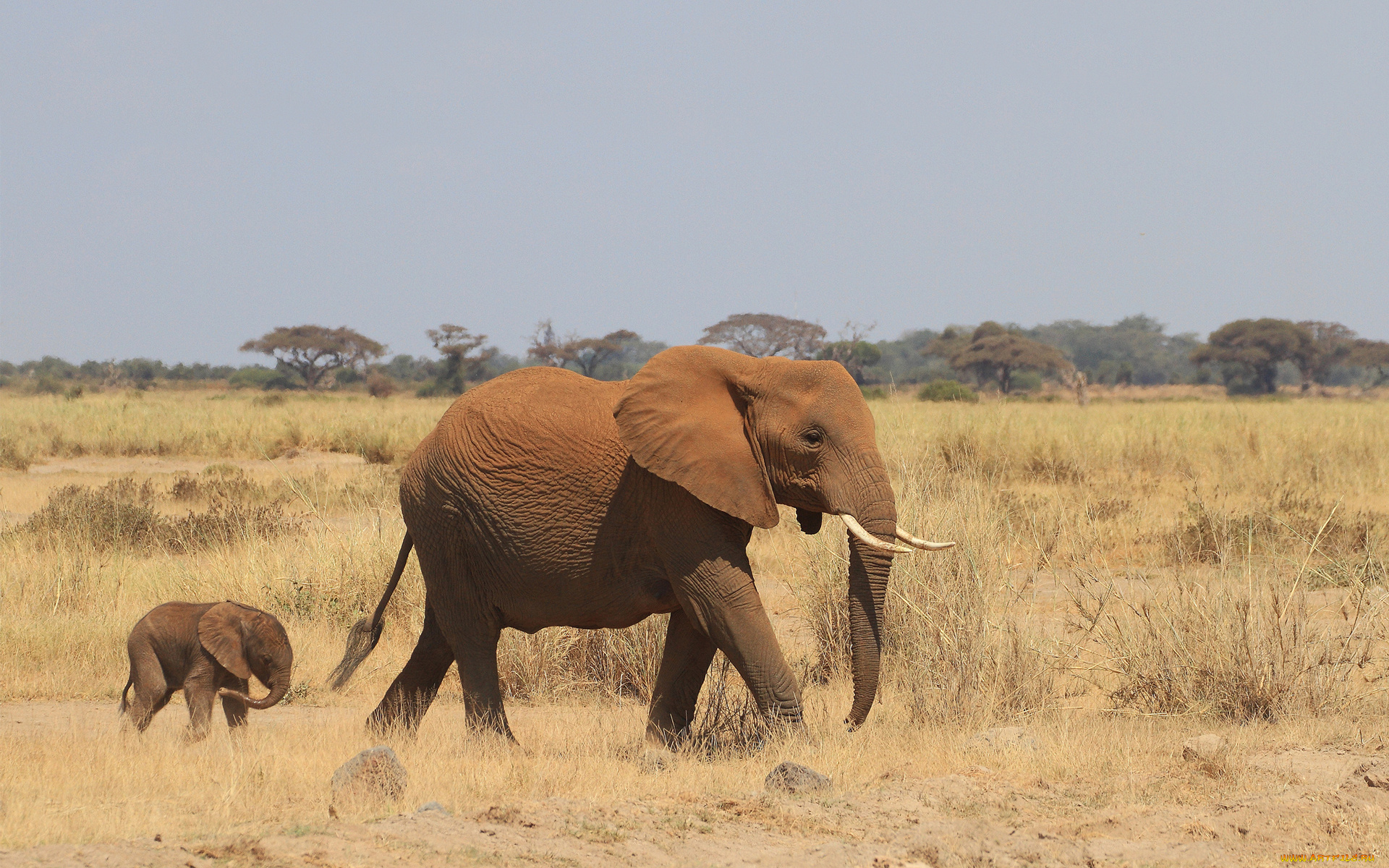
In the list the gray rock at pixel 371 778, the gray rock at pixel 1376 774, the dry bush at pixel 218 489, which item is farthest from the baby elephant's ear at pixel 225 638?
the dry bush at pixel 218 489

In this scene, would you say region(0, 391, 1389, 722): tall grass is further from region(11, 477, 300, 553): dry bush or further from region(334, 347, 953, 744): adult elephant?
region(334, 347, 953, 744): adult elephant

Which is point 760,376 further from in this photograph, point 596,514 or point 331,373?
point 331,373

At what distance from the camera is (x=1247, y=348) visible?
62812 millimetres

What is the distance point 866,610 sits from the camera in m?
5.71

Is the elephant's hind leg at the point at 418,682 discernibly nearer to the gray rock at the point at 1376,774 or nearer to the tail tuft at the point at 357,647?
the tail tuft at the point at 357,647

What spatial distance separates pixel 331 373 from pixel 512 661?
64.3m

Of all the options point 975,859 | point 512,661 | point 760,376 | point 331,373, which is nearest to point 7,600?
point 512,661

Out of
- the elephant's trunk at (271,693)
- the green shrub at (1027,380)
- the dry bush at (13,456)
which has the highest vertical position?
the green shrub at (1027,380)

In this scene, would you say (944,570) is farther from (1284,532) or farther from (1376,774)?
(1284,532)

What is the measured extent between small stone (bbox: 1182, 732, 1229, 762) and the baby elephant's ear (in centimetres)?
452

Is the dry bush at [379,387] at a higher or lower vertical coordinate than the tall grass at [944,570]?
higher

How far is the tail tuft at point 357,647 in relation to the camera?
6.79m

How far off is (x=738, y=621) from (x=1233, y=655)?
125 inches

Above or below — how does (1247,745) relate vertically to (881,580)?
below
